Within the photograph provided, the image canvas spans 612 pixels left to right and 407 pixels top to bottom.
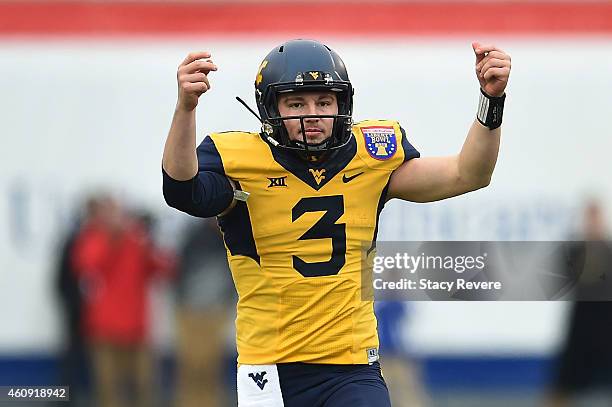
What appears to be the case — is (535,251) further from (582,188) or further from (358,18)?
(358,18)

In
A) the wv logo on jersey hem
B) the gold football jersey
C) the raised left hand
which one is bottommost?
the wv logo on jersey hem

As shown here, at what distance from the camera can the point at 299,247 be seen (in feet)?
10.7

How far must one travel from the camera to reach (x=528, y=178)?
20.9 feet

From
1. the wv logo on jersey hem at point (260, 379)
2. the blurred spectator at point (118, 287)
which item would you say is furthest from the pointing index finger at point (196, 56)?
the blurred spectator at point (118, 287)

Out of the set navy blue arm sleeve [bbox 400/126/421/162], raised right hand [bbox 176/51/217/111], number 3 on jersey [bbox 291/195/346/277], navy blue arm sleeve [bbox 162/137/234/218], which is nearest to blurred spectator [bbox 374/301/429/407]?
navy blue arm sleeve [bbox 400/126/421/162]

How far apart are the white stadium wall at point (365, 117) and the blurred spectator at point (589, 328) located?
5.0 inches

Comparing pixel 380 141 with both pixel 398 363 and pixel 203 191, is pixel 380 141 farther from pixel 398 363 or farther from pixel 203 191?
pixel 398 363

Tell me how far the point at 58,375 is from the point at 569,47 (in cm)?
355

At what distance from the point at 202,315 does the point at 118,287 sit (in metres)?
0.54

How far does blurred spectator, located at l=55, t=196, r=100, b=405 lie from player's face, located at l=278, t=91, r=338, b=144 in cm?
350

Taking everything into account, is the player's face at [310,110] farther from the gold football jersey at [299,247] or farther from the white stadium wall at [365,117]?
the white stadium wall at [365,117]

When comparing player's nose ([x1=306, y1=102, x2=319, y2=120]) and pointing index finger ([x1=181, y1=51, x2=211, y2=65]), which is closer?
pointing index finger ([x1=181, y1=51, x2=211, y2=65])

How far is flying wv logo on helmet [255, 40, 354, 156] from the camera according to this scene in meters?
3.26

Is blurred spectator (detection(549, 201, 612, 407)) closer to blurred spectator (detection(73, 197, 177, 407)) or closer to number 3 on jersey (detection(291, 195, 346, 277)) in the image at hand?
blurred spectator (detection(73, 197, 177, 407))
